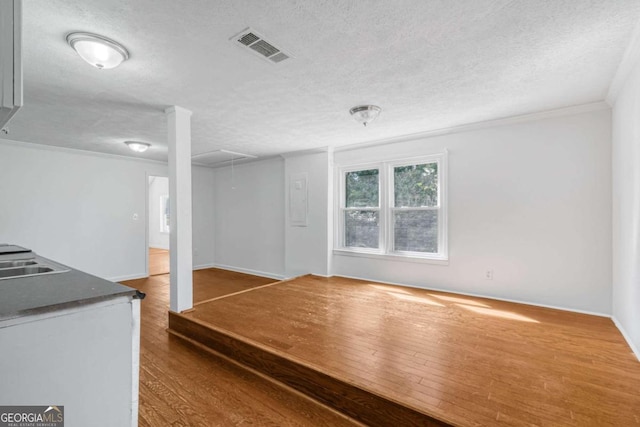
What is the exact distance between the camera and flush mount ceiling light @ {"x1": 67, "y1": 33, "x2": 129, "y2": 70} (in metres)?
1.92

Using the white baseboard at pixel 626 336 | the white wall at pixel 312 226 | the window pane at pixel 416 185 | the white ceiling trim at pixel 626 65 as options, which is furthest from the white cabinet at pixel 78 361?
the white wall at pixel 312 226

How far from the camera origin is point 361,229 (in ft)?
17.0

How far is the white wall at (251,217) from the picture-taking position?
6164mm

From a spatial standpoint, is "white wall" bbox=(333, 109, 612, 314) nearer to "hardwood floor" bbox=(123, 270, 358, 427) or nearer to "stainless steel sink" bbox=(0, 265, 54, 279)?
"hardwood floor" bbox=(123, 270, 358, 427)

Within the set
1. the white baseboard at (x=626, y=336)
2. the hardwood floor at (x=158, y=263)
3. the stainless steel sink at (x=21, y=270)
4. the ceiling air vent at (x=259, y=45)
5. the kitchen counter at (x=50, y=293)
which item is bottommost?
the hardwood floor at (x=158, y=263)

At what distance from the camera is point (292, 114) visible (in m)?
3.49

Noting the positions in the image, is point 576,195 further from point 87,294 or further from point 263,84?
point 87,294

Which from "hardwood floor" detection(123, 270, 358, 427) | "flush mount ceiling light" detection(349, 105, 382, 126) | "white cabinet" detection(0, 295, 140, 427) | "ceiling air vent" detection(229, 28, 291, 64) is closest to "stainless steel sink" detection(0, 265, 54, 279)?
"hardwood floor" detection(123, 270, 358, 427)

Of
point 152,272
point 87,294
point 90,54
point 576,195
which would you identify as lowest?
point 152,272

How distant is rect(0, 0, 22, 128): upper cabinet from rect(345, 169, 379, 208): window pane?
4.38 metres

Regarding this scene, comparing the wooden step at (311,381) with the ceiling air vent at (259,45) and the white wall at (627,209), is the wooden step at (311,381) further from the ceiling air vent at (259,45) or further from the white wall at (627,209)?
the ceiling air vent at (259,45)

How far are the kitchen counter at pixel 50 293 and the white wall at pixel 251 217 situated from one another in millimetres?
4763

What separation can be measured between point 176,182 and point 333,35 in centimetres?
224

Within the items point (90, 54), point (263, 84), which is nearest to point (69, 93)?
point (90, 54)
